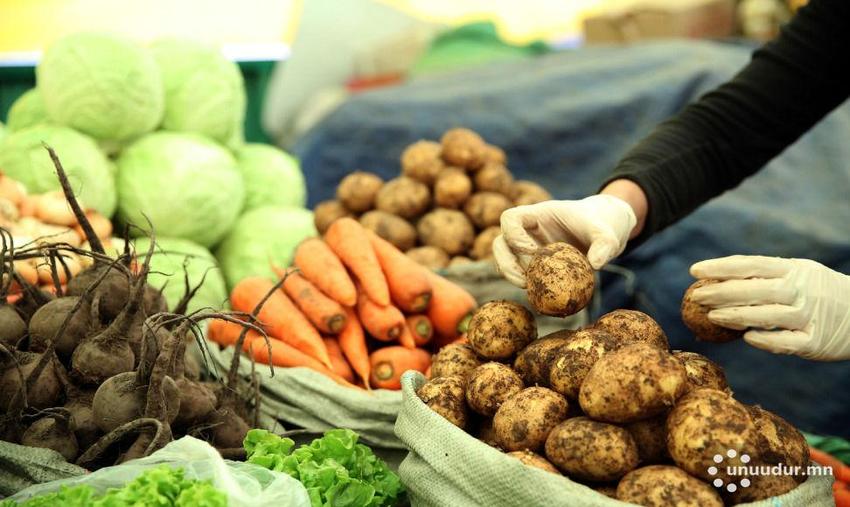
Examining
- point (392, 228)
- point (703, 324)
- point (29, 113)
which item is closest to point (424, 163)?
point (392, 228)

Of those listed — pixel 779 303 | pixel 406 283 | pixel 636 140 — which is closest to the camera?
pixel 779 303

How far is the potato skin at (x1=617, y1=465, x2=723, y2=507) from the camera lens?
3.79 ft

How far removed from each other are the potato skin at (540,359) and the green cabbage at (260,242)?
1448 millimetres

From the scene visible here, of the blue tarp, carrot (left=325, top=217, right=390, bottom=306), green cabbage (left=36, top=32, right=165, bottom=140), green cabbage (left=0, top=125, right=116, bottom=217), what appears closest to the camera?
carrot (left=325, top=217, right=390, bottom=306)

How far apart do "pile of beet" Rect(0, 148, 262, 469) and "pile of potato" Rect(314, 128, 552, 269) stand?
1083mm

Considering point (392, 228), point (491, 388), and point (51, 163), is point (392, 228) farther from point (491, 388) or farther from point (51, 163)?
point (491, 388)

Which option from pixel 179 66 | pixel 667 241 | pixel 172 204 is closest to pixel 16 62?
pixel 179 66

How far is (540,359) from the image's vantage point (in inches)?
58.6

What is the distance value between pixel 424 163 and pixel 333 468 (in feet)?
4.94

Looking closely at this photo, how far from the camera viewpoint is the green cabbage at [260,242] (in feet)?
9.29

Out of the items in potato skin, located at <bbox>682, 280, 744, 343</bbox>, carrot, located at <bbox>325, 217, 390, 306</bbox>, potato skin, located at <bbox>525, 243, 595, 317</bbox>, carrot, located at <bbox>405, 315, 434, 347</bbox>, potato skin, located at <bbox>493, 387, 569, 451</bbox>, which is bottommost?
carrot, located at <bbox>405, 315, 434, 347</bbox>

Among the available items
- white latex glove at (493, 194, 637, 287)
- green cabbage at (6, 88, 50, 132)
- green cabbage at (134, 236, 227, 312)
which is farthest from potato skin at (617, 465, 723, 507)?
green cabbage at (6, 88, 50, 132)

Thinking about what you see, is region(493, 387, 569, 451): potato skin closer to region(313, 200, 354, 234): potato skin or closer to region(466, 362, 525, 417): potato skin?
region(466, 362, 525, 417): potato skin

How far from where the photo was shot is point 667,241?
11.0 feet
